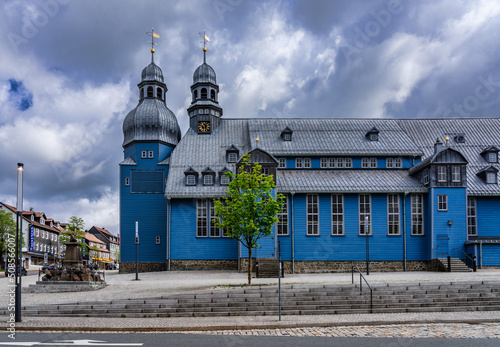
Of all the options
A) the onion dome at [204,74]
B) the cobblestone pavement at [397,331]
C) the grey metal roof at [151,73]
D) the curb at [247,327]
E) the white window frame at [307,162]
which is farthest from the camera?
the onion dome at [204,74]

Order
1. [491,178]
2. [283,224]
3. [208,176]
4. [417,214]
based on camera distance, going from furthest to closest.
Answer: [208,176] → [491,178] → [417,214] → [283,224]

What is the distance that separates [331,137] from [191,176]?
542 inches

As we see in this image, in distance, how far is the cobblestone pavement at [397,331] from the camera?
48.8 ft

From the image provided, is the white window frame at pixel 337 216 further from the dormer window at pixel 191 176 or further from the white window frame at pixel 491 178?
the white window frame at pixel 491 178

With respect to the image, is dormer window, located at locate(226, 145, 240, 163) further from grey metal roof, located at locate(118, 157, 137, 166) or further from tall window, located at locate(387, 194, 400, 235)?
tall window, located at locate(387, 194, 400, 235)

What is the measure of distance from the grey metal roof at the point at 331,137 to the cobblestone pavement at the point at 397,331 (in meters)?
30.3

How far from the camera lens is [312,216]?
4216 cm

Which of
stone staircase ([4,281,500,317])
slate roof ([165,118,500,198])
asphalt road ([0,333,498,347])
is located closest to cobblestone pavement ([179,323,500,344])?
asphalt road ([0,333,498,347])

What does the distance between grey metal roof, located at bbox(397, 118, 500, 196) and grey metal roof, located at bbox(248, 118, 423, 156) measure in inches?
77.0

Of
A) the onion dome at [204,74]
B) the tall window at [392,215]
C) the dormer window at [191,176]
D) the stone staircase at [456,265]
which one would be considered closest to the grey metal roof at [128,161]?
the dormer window at [191,176]

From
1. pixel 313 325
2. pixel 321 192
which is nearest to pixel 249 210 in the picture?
pixel 313 325

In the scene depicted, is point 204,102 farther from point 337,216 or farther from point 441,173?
point 441,173

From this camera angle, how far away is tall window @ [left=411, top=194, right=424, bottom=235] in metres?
42.5

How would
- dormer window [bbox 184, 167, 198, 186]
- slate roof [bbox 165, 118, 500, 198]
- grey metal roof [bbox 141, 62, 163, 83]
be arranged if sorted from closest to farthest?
slate roof [bbox 165, 118, 500, 198]
dormer window [bbox 184, 167, 198, 186]
grey metal roof [bbox 141, 62, 163, 83]
